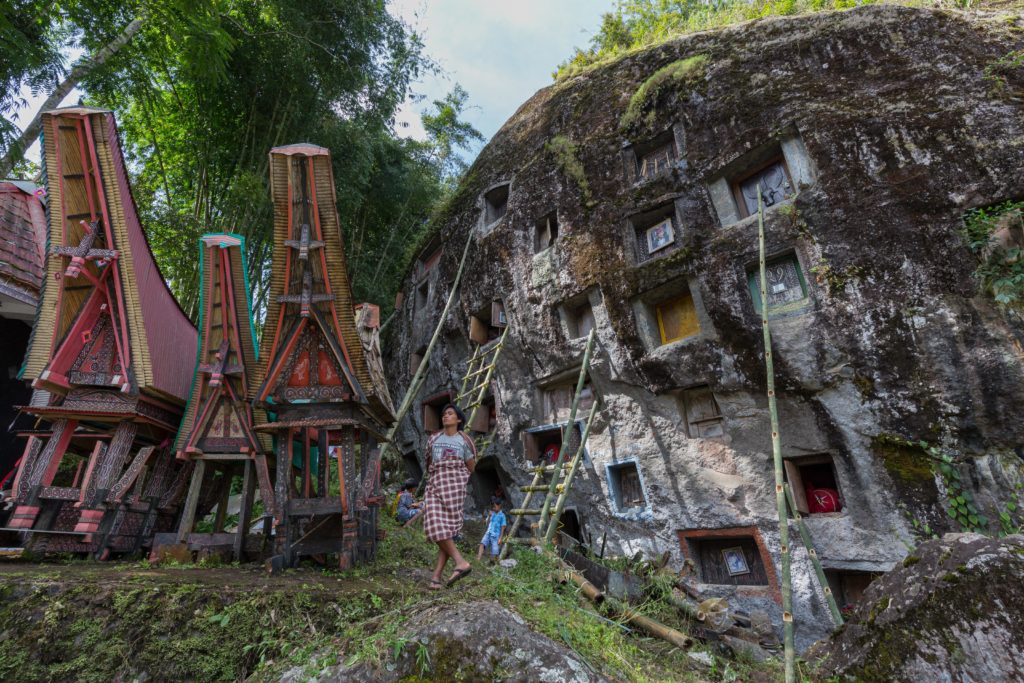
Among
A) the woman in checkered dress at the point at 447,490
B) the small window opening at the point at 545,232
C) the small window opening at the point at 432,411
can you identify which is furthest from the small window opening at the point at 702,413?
the small window opening at the point at 432,411

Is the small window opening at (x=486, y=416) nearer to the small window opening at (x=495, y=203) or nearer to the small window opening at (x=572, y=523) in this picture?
the small window opening at (x=572, y=523)

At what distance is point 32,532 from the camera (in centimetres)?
572

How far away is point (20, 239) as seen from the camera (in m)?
9.12

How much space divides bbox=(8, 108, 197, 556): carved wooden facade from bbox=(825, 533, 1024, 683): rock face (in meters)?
7.26

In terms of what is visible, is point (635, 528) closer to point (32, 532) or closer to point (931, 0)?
point (32, 532)

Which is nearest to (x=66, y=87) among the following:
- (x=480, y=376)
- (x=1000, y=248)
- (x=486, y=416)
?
(x=480, y=376)

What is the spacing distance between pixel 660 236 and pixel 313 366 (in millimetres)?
7114

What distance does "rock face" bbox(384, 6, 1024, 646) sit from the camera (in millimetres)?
7309

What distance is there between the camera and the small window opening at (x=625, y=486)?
32.2 feet

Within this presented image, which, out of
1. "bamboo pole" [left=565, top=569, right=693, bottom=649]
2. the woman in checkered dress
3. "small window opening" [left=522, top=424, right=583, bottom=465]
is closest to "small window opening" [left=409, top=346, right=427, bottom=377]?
"small window opening" [left=522, top=424, right=583, bottom=465]

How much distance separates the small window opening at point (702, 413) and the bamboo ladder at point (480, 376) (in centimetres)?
417

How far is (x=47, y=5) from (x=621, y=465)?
1205 centimetres

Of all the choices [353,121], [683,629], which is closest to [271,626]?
[683,629]

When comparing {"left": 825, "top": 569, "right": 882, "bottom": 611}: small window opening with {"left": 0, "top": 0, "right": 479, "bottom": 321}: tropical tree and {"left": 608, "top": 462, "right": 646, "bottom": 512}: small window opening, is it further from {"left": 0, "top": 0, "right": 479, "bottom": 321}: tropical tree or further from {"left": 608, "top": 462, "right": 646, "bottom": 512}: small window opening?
{"left": 0, "top": 0, "right": 479, "bottom": 321}: tropical tree
